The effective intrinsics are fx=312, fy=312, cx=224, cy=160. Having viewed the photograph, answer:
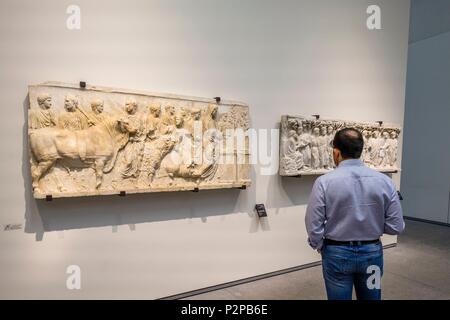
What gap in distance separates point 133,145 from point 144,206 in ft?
2.36

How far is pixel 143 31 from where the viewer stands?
3424 mm

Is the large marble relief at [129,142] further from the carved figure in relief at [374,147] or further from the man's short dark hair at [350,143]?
the carved figure in relief at [374,147]

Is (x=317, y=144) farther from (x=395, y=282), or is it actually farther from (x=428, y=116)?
(x=428, y=116)

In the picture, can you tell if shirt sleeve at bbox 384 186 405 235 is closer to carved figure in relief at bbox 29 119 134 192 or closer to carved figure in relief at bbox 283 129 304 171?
carved figure in relief at bbox 283 129 304 171

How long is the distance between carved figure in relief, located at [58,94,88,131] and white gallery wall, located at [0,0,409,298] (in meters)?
0.28

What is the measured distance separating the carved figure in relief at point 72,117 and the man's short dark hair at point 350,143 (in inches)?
93.3

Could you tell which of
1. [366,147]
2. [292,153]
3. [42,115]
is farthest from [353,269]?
[366,147]

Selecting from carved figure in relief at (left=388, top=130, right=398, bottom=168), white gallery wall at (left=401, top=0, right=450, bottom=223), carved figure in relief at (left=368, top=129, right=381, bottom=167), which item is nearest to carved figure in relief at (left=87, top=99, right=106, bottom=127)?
carved figure in relief at (left=368, top=129, right=381, bottom=167)

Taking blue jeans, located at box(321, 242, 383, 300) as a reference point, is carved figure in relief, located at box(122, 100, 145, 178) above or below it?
above

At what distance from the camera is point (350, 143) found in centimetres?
221

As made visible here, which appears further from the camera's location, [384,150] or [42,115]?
[384,150]

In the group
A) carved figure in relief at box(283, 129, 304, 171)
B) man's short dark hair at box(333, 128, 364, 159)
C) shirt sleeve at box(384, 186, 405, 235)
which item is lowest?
shirt sleeve at box(384, 186, 405, 235)

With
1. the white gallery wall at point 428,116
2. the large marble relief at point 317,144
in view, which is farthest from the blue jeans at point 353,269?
the white gallery wall at point 428,116

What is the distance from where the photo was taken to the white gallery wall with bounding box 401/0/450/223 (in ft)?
24.8
